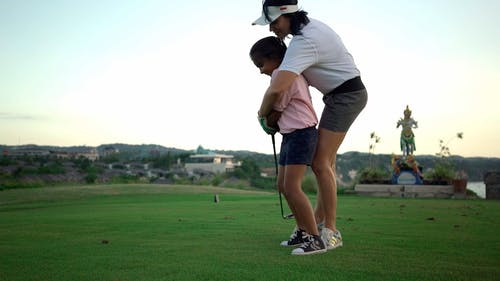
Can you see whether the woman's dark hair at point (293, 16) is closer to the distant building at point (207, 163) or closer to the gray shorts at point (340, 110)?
the gray shorts at point (340, 110)

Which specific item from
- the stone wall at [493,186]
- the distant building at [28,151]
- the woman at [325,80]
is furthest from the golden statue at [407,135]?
the distant building at [28,151]

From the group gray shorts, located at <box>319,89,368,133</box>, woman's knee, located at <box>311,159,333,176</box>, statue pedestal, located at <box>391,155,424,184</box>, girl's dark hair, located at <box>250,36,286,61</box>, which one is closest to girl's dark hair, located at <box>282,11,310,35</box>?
girl's dark hair, located at <box>250,36,286,61</box>

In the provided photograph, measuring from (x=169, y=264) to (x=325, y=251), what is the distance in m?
1.10

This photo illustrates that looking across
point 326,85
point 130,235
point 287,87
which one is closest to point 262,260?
point 287,87

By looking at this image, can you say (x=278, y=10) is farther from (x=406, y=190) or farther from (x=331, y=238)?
(x=406, y=190)

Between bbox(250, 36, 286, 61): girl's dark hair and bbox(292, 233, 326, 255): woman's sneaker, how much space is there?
1.43 m

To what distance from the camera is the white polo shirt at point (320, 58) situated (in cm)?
371

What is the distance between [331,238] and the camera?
12.4 feet

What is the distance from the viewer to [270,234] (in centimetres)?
463

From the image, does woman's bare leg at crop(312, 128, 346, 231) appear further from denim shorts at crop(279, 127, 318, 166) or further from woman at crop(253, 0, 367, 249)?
denim shorts at crop(279, 127, 318, 166)

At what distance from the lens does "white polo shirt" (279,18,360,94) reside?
12.2 feet

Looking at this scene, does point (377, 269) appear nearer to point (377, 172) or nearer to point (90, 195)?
point (90, 195)

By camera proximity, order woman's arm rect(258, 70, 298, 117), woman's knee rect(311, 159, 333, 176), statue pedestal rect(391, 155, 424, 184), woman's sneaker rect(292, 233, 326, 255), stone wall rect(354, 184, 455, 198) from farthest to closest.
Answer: statue pedestal rect(391, 155, 424, 184) → stone wall rect(354, 184, 455, 198) → woman's knee rect(311, 159, 333, 176) → woman's arm rect(258, 70, 298, 117) → woman's sneaker rect(292, 233, 326, 255)

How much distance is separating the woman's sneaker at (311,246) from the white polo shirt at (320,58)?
3.81ft
